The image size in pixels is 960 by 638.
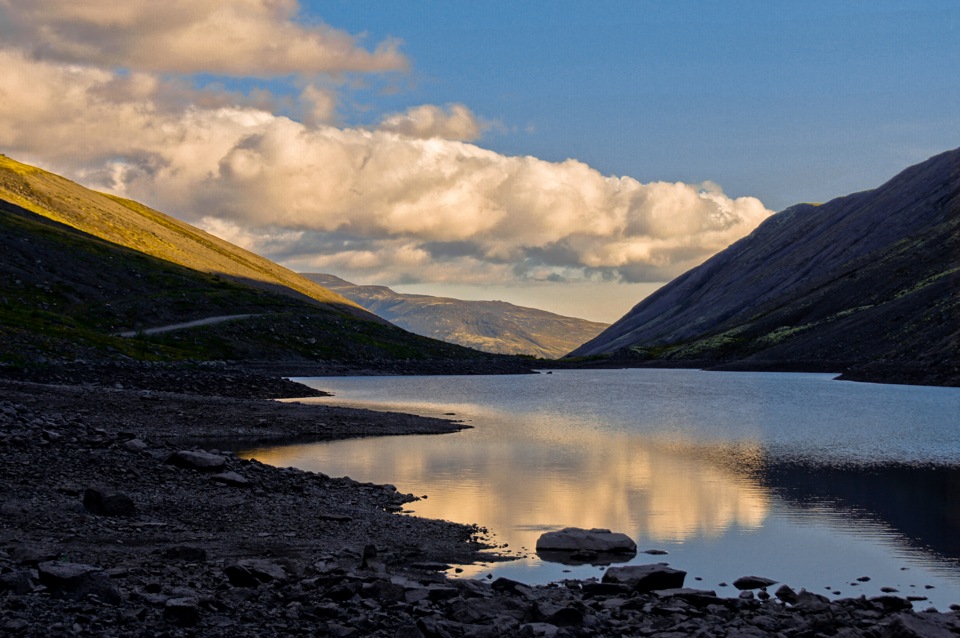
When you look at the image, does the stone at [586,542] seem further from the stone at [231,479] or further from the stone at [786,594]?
the stone at [231,479]

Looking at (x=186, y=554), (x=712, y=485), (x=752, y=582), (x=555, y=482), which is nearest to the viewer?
(x=186, y=554)

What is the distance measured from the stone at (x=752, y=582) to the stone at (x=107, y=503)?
1769cm

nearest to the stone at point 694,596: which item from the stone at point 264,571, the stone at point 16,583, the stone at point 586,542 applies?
the stone at point 586,542

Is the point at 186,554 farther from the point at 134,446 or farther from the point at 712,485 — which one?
the point at 712,485

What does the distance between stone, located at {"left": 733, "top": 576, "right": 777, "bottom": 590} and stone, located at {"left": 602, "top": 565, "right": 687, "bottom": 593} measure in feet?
5.84

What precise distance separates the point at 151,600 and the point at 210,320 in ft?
495

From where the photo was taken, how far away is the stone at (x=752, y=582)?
23984 mm

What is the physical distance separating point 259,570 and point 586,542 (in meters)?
11.4

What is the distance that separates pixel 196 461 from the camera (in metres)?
35.3

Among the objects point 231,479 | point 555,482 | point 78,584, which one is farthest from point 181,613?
point 555,482

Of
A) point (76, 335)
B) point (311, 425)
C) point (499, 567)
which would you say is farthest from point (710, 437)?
point (76, 335)

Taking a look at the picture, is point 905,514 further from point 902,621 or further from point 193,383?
point 193,383

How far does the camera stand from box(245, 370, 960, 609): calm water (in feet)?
89.2

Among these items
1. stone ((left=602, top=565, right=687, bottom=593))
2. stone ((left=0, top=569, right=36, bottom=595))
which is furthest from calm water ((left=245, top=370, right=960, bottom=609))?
stone ((left=0, top=569, right=36, bottom=595))
